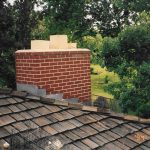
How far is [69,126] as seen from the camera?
189 inches

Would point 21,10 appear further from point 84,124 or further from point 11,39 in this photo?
point 84,124

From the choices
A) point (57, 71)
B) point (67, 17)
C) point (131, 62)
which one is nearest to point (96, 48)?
point (131, 62)

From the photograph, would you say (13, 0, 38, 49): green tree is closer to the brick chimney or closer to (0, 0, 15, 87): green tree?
(0, 0, 15, 87): green tree

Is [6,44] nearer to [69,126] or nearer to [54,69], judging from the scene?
[54,69]

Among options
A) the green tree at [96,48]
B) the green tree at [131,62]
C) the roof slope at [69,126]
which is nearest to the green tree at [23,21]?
the green tree at [96,48]

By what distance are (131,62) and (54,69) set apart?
6871 mm

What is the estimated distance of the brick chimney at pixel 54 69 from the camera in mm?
5441

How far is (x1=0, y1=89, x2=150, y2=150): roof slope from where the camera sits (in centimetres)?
437

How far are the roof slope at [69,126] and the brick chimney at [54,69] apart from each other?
16.8 inches

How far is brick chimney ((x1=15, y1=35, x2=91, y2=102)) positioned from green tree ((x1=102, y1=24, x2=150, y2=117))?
558 cm

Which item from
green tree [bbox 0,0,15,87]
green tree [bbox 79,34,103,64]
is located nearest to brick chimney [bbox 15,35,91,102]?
green tree [bbox 79,34,103,64]

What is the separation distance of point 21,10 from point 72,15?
28.4 feet

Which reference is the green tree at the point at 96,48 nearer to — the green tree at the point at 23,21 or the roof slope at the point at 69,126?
the roof slope at the point at 69,126

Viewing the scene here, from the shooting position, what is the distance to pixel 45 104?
207 inches
